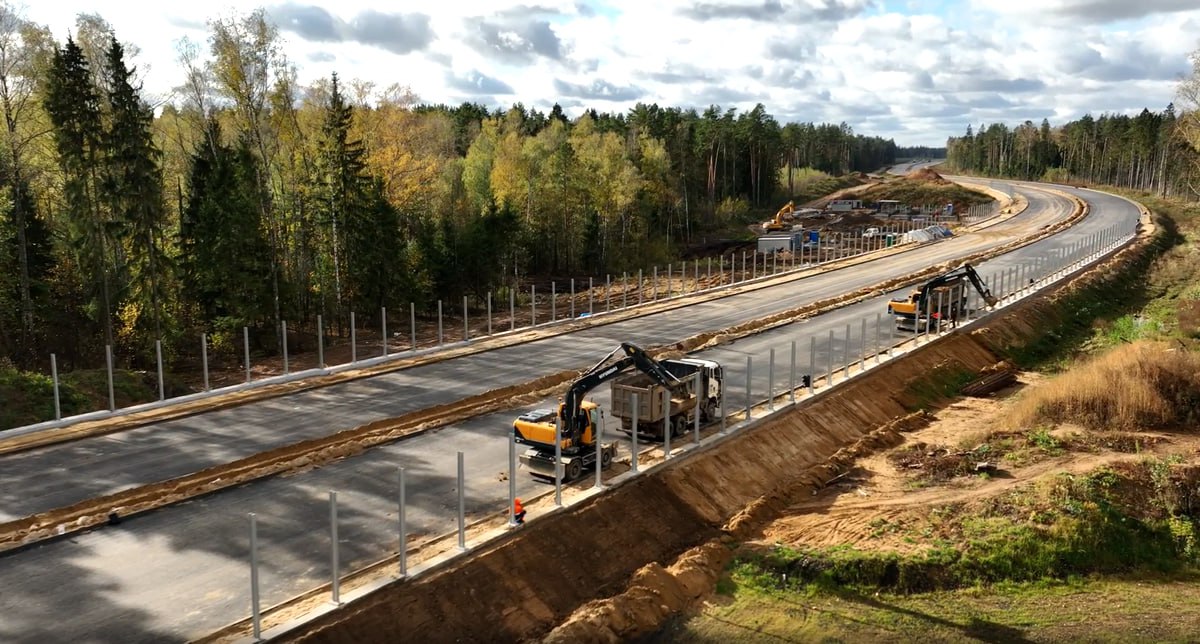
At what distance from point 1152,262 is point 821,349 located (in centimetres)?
4538

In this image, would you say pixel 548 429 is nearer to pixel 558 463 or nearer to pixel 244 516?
pixel 558 463

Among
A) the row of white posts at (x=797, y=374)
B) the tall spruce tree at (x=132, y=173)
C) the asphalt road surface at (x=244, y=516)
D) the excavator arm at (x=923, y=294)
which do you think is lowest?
the asphalt road surface at (x=244, y=516)

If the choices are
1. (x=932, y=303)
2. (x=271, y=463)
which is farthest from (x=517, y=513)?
(x=932, y=303)

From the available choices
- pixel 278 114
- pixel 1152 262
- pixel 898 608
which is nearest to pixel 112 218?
pixel 278 114

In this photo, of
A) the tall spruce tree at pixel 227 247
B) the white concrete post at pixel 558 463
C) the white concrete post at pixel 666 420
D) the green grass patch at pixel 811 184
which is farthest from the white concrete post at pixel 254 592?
the green grass patch at pixel 811 184

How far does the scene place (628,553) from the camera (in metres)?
16.7

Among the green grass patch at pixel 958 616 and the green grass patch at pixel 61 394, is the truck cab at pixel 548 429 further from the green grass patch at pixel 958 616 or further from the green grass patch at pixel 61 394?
the green grass patch at pixel 61 394

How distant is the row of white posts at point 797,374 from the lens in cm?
1280

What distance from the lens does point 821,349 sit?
107ft

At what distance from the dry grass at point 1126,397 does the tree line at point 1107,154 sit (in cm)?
8598

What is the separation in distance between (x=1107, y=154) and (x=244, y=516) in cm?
17036

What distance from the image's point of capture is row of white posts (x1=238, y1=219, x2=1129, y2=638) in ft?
42.0

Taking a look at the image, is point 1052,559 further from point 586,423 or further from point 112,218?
point 112,218

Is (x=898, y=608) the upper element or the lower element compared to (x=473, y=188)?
lower
